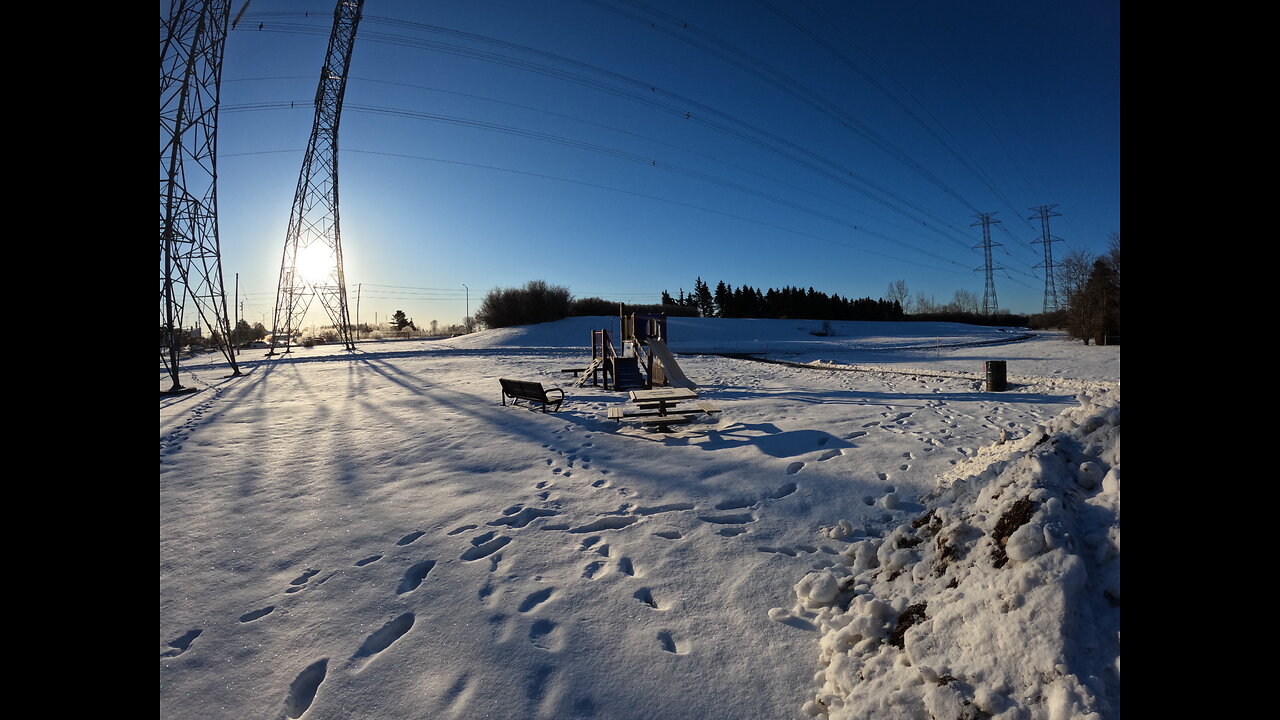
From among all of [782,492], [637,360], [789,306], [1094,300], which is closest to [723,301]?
[789,306]

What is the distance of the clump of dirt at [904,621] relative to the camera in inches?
101

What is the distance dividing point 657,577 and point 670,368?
7461 millimetres

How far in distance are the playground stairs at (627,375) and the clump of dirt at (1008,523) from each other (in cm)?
1011

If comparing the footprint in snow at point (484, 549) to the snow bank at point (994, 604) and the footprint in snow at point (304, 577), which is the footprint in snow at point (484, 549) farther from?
the snow bank at point (994, 604)

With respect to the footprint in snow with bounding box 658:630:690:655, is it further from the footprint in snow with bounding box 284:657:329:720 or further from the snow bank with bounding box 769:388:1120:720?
the footprint in snow with bounding box 284:657:329:720

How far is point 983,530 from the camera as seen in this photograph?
2891 millimetres

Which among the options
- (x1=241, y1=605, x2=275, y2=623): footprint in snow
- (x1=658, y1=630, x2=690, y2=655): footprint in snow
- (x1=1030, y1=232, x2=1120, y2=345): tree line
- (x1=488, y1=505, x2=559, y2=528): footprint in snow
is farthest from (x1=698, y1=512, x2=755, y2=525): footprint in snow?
(x1=1030, y1=232, x2=1120, y2=345): tree line

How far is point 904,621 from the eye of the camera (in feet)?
8.75

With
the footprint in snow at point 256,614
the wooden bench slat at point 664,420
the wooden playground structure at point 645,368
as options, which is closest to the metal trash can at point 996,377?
the wooden playground structure at point 645,368

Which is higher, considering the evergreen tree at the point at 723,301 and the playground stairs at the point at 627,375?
the evergreen tree at the point at 723,301

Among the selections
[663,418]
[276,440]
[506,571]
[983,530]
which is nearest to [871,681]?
[983,530]

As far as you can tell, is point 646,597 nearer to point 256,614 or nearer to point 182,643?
point 256,614

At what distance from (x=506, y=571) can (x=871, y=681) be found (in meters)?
2.33
